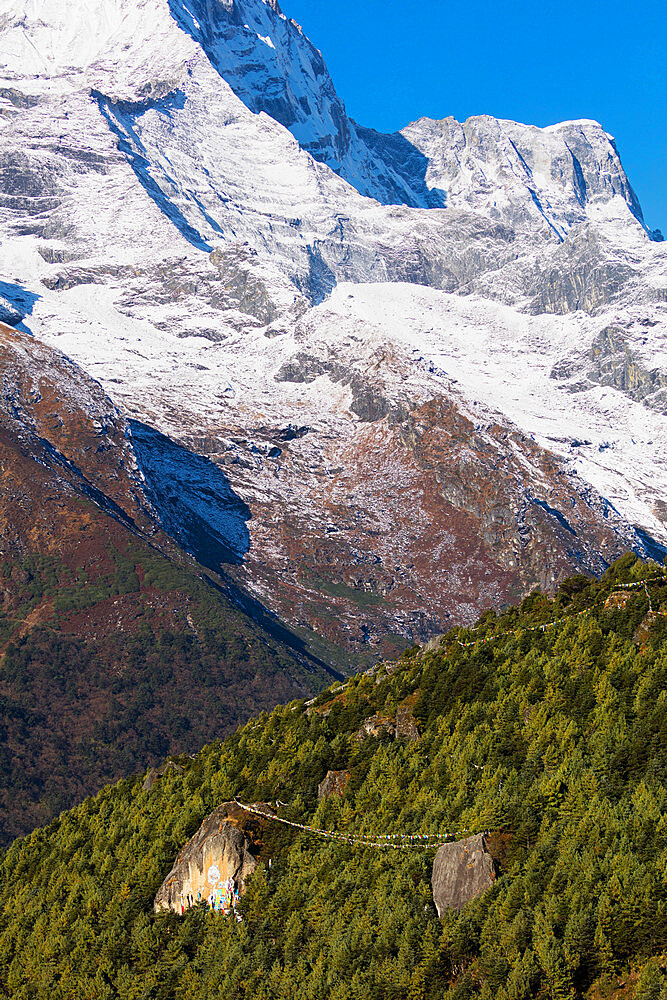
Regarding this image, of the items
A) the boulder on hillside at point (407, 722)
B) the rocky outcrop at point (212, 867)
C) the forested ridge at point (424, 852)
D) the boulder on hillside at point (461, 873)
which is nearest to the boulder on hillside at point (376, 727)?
the boulder on hillside at point (407, 722)

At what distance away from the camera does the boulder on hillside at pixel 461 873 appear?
102m

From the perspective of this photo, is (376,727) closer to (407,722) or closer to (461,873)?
(407,722)

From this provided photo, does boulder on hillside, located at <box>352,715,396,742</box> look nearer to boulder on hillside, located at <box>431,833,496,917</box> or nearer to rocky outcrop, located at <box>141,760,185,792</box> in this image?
boulder on hillside, located at <box>431,833,496,917</box>

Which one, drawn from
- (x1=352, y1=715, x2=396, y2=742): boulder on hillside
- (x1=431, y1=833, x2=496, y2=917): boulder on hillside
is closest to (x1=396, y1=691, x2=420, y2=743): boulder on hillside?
(x1=352, y1=715, x2=396, y2=742): boulder on hillside

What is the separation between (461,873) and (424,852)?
7745 mm

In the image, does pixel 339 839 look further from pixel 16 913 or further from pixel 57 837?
pixel 57 837

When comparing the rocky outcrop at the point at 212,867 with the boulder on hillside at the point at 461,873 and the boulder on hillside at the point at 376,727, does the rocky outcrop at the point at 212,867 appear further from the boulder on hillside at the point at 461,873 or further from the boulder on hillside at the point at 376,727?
the boulder on hillside at the point at 461,873

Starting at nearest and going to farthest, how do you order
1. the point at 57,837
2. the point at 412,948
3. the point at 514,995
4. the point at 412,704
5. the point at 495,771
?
the point at 514,995 → the point at 412,948 → the point at 495,771 → the point at 412,704 → the point at 57,837

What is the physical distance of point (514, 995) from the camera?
9100 cm

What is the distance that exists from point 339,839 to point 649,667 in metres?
37.7

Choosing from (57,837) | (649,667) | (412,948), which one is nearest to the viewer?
(412,948)

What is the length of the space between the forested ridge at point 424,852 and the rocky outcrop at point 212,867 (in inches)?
70.2

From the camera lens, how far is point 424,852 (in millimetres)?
110438

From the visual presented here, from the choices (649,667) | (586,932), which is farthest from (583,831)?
(649,667)
